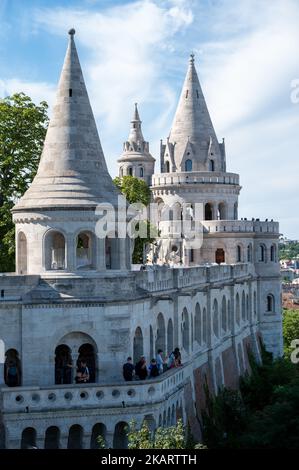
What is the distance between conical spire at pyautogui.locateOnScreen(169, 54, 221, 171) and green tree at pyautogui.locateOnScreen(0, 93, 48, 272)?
18505 millimetres

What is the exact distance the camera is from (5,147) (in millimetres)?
38438

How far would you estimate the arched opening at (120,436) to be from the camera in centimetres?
2602

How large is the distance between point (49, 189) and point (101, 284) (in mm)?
3412

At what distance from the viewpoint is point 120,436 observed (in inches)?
1034

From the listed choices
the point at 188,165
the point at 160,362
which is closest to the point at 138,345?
the point at 160,362

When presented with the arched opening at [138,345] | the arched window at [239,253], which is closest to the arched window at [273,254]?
the arched window at [239,253]

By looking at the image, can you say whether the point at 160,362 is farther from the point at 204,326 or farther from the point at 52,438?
the point at 204,326

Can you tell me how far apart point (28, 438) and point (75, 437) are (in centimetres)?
135

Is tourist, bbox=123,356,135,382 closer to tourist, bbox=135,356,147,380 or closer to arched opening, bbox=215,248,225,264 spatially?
tourist, bbox=135,356,147,380

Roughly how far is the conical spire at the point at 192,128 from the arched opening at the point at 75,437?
32.5 m

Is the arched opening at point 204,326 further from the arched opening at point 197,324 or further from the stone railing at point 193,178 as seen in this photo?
the stone railing at point 193,178

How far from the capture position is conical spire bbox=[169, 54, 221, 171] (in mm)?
56656

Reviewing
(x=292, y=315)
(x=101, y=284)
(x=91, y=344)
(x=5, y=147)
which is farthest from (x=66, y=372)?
(x=292, y=315)

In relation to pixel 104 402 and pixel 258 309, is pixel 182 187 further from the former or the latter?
pixel 104 402
